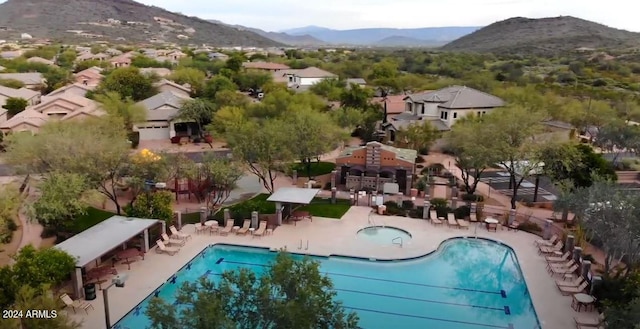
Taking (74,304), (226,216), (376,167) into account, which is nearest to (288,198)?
(226,216)

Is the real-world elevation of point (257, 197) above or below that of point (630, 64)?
below

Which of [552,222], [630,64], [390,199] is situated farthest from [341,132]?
[630,64]

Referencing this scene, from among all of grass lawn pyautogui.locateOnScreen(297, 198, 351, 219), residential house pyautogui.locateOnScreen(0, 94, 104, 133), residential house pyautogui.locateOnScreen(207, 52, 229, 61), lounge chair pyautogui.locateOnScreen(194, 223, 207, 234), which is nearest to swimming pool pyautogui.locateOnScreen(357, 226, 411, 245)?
grass lawn pyautogui.locateOnScreen(297, 198, 351, 219)

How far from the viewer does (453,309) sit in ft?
60.4

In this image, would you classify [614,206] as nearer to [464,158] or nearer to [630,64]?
[464,158]

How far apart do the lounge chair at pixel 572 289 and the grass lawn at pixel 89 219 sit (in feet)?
72.6

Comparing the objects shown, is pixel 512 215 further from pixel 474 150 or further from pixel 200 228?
pixel 200 228

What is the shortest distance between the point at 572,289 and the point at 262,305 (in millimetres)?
13243

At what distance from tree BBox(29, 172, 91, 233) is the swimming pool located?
13.5 metres

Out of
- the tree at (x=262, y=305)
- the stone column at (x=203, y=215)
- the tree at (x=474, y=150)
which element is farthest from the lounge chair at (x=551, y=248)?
the stone column at (x=203, y=215)

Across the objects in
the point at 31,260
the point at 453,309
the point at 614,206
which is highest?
the point at 614,206

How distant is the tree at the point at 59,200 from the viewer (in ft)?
68.9

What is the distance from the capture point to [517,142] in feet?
94.7

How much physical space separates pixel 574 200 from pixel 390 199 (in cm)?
1029
